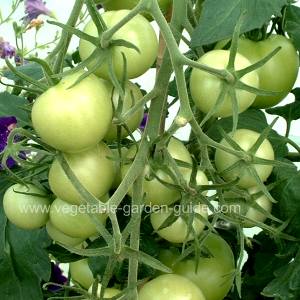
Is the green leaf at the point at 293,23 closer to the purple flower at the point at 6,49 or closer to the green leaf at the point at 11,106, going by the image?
the green leaf at the point at 11,106

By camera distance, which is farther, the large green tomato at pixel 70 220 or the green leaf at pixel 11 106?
the green leaf at pixel 11 106

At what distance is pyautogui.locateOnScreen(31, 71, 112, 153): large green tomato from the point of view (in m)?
0.33

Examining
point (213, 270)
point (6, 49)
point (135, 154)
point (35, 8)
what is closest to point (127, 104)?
point (135, 154)

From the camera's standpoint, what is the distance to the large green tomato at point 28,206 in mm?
425

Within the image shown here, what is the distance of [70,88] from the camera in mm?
330

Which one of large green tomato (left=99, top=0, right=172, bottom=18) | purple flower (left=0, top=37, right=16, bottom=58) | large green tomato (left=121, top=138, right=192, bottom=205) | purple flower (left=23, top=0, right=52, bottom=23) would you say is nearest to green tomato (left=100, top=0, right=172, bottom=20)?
large green tomato (left=99, top=0, right=172, bottom=18)

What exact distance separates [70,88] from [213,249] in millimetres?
196

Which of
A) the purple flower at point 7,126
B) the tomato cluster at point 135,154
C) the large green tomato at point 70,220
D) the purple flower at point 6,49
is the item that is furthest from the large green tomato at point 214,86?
the purple flower at point 6,49

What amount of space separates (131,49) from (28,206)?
0.47ft

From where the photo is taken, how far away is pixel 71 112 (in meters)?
0.33

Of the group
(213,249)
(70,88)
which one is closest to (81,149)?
(70,88)

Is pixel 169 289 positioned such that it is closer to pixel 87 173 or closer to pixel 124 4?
pixel 87 173

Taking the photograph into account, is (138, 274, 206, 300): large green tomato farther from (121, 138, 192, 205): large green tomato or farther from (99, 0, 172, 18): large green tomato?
(99, 0, 172, 18): large green tomato

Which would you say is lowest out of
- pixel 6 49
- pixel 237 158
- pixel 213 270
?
pixel 6 49
